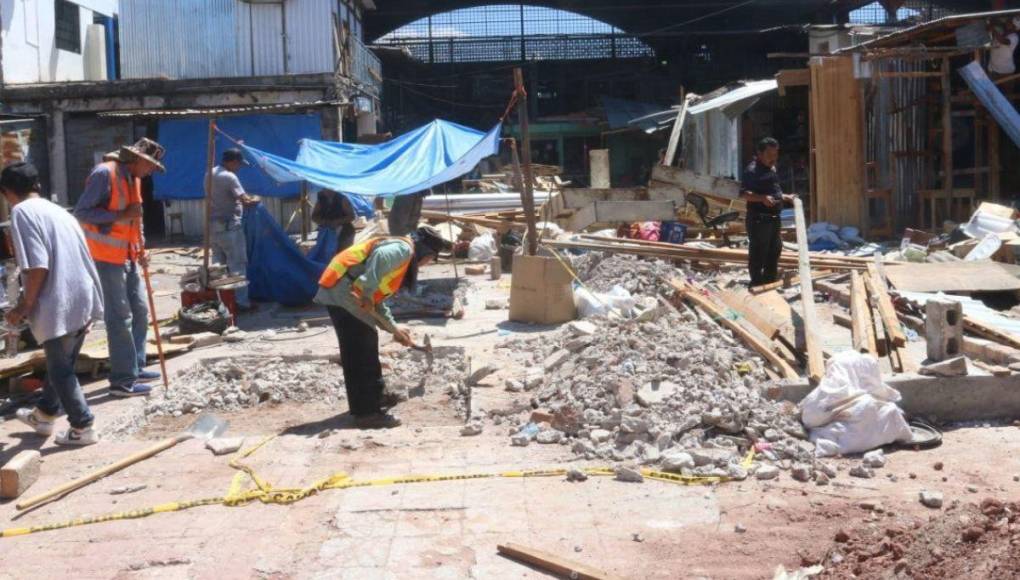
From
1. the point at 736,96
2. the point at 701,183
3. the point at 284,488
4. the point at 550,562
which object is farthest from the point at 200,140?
the point at 550,562

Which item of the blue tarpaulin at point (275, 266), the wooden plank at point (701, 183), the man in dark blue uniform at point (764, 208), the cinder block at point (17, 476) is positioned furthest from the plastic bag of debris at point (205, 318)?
the wooden plank at point (701, 183)

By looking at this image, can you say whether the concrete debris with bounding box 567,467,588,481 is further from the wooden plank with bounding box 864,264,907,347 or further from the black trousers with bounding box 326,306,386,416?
the wooden plank with bounding box 864,264,907,347

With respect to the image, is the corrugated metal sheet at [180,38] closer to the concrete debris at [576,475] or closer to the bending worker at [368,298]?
the bending worker at [368,298]

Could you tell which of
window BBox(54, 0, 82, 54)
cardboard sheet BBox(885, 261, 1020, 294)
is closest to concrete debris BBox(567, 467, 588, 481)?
cardboard sheet BBox(885, 261, 1020, 294)

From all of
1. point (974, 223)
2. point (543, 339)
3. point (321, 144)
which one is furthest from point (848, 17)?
point (543, 339)

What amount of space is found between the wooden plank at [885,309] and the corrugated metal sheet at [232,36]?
54.5 ft

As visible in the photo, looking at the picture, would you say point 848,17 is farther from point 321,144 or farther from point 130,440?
point 130,440

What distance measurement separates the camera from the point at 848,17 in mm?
31781

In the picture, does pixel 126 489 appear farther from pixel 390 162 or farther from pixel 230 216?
pixel 390 162

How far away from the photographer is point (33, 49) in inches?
903

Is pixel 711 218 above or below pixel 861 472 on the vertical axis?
above

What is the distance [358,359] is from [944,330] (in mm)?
3437

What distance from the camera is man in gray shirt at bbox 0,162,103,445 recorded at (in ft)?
18.5

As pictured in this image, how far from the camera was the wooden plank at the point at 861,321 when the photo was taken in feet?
22.3
